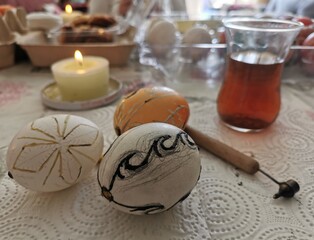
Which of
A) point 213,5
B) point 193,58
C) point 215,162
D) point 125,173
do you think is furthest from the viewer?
point 213,5

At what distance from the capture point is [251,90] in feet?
1.26

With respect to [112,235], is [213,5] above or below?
below

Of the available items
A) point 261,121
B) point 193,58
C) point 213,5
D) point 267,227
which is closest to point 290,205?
point 267,227

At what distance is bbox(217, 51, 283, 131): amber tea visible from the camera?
377 millimetres

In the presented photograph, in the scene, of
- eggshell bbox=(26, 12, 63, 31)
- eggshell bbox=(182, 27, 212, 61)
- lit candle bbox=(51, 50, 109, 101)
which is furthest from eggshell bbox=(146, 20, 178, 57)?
eggshell bbox=(26, 12, 63, 31)

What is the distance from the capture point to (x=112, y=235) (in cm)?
25

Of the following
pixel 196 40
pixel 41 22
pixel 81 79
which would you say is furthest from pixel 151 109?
pixel 41 22

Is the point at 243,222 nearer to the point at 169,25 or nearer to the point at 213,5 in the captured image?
the point at 169,25

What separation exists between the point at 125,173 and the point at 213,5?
2179mm

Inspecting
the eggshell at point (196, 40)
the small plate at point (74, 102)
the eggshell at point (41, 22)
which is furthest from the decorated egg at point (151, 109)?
the eggshell at point (41, 22)

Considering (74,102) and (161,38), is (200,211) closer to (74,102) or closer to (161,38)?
(74,102)

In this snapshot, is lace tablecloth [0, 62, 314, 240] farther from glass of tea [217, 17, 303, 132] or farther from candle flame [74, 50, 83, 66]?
candle flame [74, 50, 83, 66]

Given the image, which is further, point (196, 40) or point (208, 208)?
point (196, 40)

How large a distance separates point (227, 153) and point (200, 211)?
84mm
